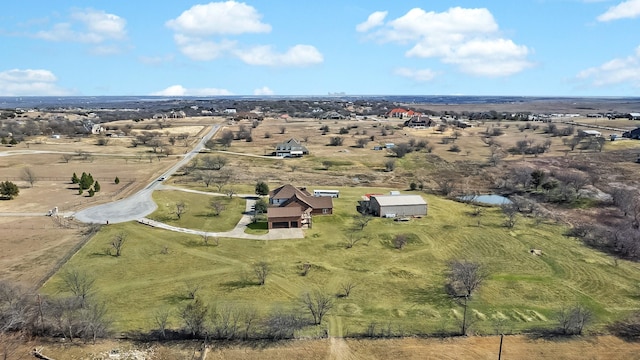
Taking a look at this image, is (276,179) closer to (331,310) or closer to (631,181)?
(331,310)

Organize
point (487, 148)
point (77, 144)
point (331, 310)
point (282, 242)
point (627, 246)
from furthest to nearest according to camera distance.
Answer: point (77, 144) → point (487, 148) → point (282, 242) → point (627, 246) → point (331, 310)

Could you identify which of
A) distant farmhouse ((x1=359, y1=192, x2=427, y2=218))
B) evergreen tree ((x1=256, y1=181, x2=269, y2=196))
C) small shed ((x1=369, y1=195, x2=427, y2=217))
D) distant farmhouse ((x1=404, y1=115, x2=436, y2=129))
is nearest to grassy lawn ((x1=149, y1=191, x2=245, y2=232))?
evergreen tree ((x1=256, y1=181, x2=269, y2=196))

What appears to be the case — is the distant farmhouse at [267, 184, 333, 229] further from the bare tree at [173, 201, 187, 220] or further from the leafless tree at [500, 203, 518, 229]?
the leafless tree at [500, 203, 518, 229]

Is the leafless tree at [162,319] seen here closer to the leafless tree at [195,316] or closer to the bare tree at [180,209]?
the leafless tree at [195,316]

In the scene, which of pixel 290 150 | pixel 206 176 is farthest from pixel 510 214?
pixel 290 150

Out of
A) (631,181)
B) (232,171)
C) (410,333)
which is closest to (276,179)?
(232,171)

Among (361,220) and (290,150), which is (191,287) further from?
(290,150)

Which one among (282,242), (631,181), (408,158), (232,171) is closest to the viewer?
(282,242)
